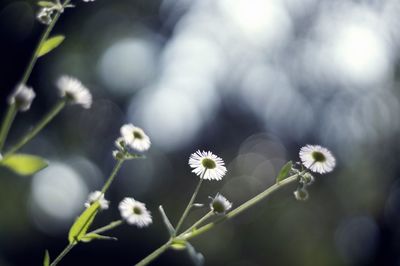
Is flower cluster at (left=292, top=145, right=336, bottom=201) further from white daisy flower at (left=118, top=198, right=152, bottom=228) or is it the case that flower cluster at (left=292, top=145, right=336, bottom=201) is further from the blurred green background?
the blurred green background

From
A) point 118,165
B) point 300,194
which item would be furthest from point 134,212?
point 300,194

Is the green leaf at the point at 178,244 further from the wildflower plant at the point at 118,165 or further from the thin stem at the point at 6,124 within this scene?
the thin stem at the point at 6,124

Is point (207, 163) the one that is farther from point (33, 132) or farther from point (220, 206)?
point (33, 132)

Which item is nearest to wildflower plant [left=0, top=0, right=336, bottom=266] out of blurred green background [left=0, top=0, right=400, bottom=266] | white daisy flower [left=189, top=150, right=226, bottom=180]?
white daisy flower [left=189, top=150, right=226, bottom=180]

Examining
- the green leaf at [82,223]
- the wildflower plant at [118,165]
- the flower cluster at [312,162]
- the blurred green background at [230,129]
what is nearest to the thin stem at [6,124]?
the wildflower plant at [118,165]

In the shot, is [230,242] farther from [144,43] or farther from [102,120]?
[144,43]
